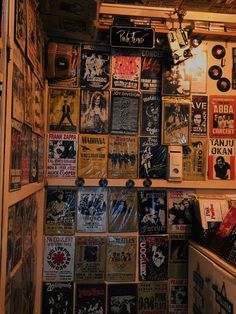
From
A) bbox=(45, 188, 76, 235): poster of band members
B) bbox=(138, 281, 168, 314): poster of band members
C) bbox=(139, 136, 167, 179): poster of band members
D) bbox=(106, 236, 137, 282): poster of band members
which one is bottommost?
bbox=(138, 281, 168, 314): poster of band members

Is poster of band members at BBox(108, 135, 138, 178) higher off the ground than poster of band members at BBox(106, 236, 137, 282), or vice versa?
poster of band members at BBox(108, 135, 138, 178)

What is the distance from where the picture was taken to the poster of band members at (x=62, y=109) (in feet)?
7.82

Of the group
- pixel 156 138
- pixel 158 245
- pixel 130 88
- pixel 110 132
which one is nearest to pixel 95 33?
pixel 130 88

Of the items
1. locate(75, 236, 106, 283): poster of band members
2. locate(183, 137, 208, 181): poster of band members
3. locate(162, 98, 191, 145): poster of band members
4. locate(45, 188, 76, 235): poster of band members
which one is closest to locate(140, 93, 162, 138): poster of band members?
locate(162, 98, 191, 145): poster of band members

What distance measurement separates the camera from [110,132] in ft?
7.98

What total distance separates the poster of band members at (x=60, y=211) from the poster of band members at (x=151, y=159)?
1.71ft

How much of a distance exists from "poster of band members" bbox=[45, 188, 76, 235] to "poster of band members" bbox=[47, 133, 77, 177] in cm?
12

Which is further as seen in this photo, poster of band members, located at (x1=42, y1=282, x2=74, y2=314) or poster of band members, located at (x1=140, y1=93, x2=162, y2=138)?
poster of band members, located at (x1=140, y1=93, x2=162, y2=138)

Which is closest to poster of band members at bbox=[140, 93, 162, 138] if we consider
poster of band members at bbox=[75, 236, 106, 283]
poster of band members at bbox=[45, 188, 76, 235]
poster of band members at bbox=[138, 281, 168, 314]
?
poster of band members at bbox=[45, 188, 76, 235]

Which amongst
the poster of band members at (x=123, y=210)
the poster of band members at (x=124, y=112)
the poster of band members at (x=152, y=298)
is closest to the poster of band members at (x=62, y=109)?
the poster of band members at (x=124, y=112)

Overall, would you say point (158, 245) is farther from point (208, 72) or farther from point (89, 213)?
point (208, 72)

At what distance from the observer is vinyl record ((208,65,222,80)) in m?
2.51

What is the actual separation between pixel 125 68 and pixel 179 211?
1.09m

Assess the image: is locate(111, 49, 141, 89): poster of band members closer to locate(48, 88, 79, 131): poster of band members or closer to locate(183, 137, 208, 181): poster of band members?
locate(48, 88, 79, 131): poster of band members
